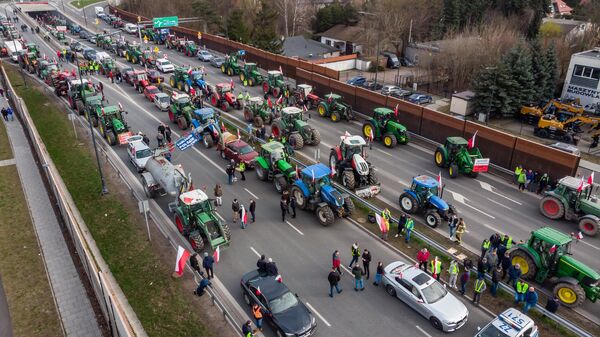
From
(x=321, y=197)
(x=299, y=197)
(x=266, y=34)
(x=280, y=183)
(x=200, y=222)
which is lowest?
(x=280, y=183)

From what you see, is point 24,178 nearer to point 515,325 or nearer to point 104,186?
point 104,186

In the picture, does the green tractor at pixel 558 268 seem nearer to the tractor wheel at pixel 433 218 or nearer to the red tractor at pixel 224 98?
the tractor wheel at pixel 433 218

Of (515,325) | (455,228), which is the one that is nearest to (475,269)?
(455,228)

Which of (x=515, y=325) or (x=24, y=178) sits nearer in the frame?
(x=515, y=325)

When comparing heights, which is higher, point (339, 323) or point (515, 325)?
point (515, 325)

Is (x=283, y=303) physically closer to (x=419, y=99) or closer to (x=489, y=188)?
(x=489, y=188)

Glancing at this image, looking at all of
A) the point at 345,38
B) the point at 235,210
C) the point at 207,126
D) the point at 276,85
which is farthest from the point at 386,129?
the point at 345,38

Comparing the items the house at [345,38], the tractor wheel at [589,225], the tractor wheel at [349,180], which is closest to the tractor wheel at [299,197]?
the tractor wheel at [349,180]
